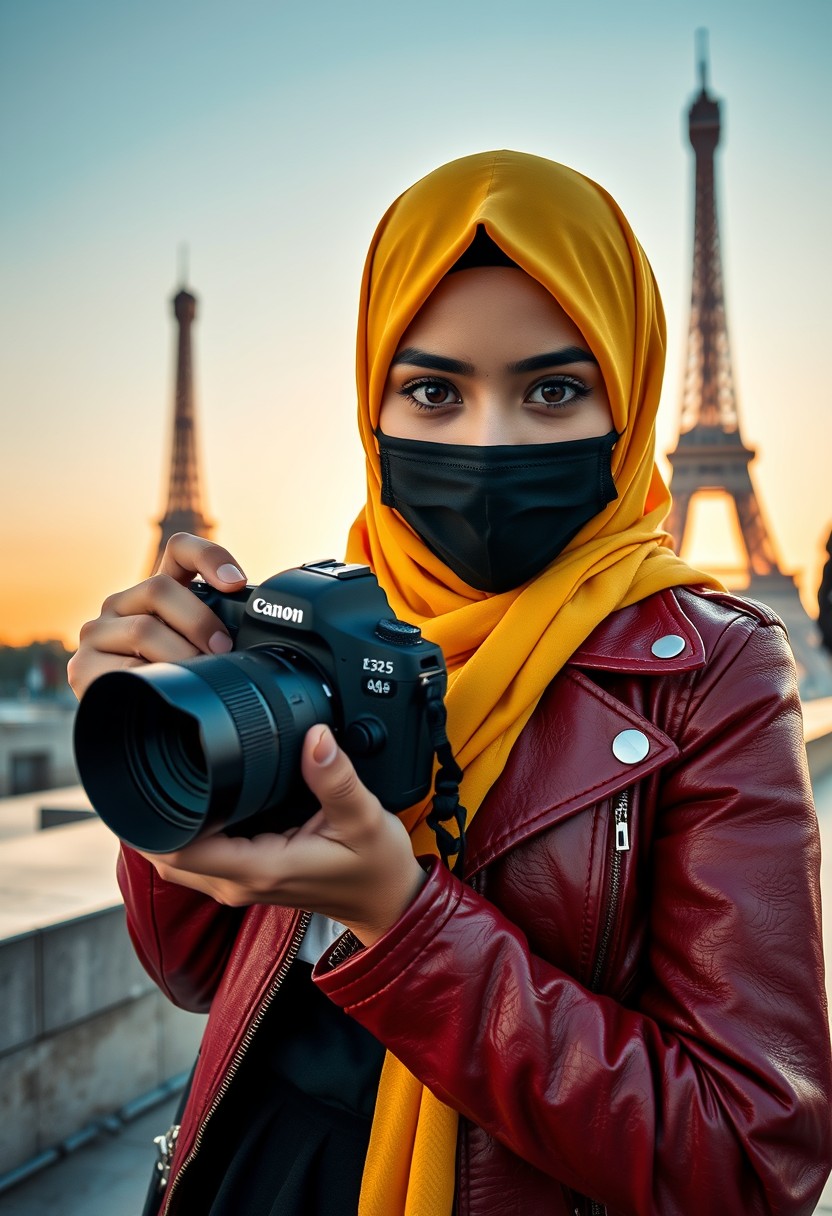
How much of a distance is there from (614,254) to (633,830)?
80cm

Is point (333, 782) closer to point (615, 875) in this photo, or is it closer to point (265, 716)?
point (265, 716)

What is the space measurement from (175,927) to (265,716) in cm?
57

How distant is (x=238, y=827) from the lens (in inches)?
39.9

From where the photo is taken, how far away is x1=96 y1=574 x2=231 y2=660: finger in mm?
1207

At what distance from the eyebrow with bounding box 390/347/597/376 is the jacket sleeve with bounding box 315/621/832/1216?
558mm

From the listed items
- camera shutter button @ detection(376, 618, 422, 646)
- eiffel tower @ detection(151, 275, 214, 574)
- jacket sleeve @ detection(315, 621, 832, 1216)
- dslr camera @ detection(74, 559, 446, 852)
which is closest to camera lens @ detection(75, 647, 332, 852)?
dslr camera @ detection(74, 559, 446, 852)

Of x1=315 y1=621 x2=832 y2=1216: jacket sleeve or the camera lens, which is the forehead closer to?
the camera lens

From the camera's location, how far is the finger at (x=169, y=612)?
3.96 ft

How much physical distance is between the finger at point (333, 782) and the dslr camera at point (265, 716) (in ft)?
0.16

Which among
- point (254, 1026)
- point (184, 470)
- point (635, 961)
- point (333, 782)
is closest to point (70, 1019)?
point (254, 1026)

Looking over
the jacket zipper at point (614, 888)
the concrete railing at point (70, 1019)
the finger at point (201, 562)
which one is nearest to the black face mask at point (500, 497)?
the finger at point (201, 562)

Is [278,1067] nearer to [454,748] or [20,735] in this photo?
[454,748]

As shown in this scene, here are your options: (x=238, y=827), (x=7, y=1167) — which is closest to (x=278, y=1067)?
(x=238, y=827)

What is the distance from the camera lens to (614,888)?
43.7 inches
